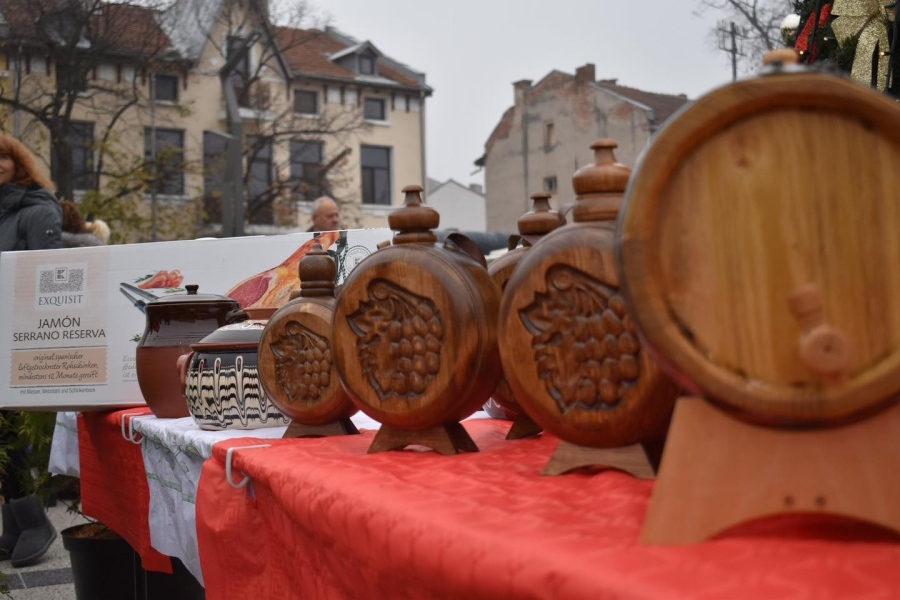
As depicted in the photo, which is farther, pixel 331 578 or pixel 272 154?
pixel 272 154

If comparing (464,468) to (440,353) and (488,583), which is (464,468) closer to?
(440,353)

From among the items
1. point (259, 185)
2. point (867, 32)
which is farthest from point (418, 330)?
point (259, 185)

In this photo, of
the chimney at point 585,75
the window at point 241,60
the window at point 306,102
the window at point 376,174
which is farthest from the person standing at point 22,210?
the chimney at point 585,75

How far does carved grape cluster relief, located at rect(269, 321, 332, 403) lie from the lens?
4.43ft

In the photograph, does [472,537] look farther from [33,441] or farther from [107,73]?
[107,73]

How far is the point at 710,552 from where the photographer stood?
0.60 m

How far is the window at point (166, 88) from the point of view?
2153cm

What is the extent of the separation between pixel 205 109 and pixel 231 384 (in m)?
21.4

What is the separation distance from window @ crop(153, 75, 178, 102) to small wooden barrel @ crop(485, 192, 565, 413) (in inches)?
855

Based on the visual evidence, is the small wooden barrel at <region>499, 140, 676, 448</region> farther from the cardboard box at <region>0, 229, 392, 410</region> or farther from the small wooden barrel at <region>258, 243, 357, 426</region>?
the cardboard box at <region>0, 229, 392, 410</region>

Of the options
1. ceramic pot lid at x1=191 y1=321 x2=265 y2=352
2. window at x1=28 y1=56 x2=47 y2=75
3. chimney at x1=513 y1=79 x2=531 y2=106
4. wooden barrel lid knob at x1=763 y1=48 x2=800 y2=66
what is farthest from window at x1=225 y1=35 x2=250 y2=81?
wooden barrel lid knob at x1=763 y1=48 x2=800 y2=66

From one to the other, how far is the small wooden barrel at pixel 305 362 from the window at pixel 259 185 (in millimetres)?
18885

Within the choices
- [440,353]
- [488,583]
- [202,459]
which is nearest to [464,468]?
[440,353]

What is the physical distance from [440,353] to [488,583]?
17.9 inches
